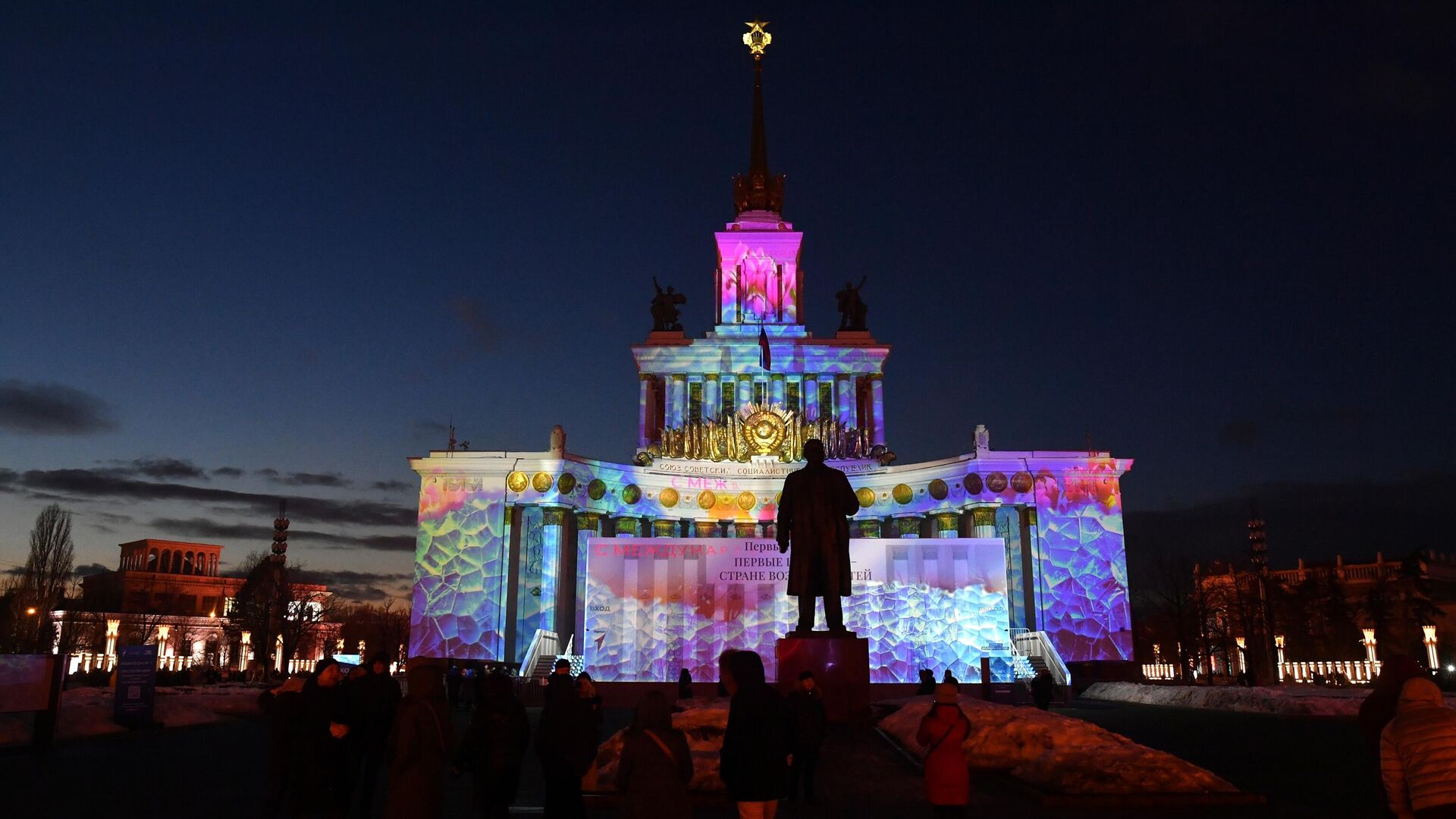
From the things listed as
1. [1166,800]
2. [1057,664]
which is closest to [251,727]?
[1166,800]

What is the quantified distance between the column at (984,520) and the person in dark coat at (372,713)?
41154mm

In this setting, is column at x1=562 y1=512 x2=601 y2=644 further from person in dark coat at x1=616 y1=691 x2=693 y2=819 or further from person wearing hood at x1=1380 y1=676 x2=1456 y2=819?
person wearing hood at x1=1380 y1=676 x2=1456 y2=819

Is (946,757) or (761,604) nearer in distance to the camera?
(946,757)

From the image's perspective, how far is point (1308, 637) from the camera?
81.5m

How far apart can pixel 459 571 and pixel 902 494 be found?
22.3 m

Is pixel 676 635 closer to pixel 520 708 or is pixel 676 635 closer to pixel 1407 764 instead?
pixel 520 708

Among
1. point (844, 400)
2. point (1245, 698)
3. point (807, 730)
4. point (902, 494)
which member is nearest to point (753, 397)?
point (844, 400)

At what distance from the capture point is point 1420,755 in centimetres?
571

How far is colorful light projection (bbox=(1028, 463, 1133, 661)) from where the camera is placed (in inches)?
1879

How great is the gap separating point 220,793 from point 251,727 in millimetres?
13732

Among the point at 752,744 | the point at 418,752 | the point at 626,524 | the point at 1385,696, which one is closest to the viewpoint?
the point at 752,744

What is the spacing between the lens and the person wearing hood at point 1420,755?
5.63 m

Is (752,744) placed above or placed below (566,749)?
above

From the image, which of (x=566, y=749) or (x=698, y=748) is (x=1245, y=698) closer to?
(x=698, y=748)
